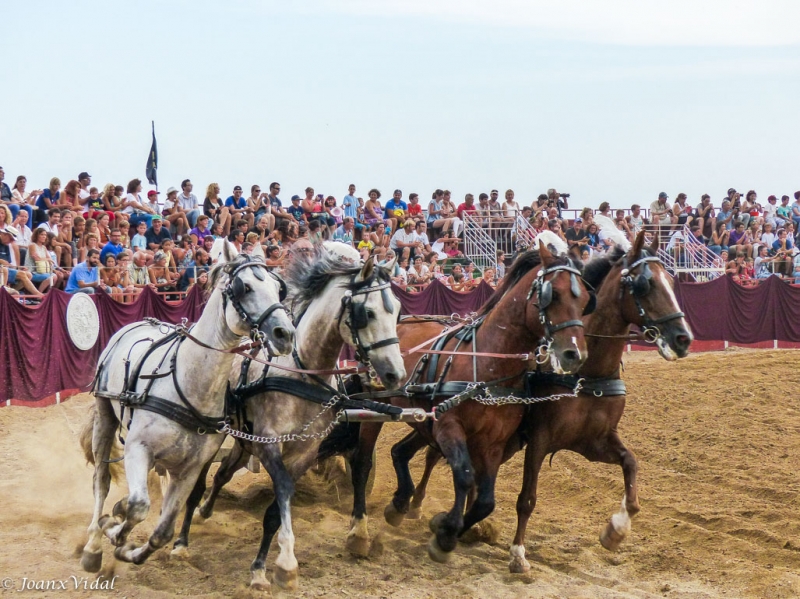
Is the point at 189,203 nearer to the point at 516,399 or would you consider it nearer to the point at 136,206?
the point at 136,206

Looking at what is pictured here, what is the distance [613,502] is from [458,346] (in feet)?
9.68

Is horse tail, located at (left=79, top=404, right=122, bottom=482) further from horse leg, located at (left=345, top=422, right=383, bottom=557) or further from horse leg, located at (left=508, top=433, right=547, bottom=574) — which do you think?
horse leg, located at (left=508, top=433, right=547, bottom=574)

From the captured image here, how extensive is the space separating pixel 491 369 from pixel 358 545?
1729 mm

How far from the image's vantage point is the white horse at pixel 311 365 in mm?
6180

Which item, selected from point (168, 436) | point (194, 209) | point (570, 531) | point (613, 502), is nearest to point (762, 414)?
point (613, 502)

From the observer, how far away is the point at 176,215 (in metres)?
16.2

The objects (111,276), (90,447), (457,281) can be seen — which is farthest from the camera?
(457,281)

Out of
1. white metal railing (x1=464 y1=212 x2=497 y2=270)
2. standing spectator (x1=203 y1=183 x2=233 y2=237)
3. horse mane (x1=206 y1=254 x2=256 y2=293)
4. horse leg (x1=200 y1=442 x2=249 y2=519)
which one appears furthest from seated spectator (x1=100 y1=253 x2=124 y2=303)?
white metal railing (x1=464 y1=212 x2=497 y2=270)

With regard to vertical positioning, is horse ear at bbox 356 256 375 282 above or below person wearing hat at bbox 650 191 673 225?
below

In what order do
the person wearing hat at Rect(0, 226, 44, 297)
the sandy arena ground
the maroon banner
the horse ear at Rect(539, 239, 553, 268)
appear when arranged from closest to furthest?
the sandy arena ground, the horse ear at Rect(539, 239, 553, 268), the maroon banner, the person wearing hat at Rect(0, 226, 44, 297)

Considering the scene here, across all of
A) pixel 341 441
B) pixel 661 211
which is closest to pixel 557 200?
pixel 661 211

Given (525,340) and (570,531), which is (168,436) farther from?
(570,531)

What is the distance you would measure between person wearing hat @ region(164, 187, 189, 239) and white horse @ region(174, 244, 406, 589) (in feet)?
32.2

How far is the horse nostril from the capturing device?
6.43m
